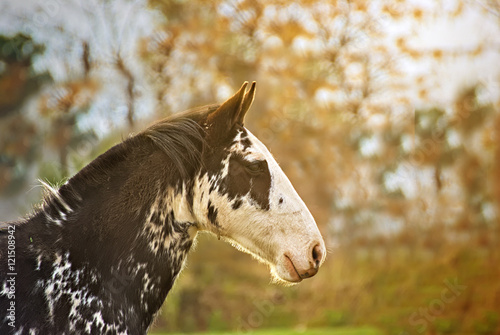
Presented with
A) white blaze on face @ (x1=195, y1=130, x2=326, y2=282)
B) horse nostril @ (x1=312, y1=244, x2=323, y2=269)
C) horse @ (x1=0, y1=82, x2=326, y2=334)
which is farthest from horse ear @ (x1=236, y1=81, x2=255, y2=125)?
horse nostril @ (x1=312, y1=244, x2=323, y2=269)

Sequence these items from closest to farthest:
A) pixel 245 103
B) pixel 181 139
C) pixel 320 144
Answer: pixel 181 139 → pixel 245 103 → pixel 320 144

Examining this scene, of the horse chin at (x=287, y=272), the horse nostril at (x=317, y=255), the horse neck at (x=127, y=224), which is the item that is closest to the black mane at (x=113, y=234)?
the horse neck at (x=127, y=224)

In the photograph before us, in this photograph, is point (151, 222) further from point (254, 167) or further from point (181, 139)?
point (254, 167)

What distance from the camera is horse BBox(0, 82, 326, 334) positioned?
2457 millimetres

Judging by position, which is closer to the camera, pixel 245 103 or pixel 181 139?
pixel 181 139

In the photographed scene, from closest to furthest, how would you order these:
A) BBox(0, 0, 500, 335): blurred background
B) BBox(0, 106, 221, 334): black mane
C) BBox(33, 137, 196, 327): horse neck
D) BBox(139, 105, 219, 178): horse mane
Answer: BBox(0, 106, 221, 334): black mane → BBox(33, 137, 196, 327): horse neck → BBox(139, 105, 219, 178): horse mane → BBox(0, 0, 500, 335): blurred background

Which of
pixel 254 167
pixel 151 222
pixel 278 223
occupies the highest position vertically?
pixel 254 167

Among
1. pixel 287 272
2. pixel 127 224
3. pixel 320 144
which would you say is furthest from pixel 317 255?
pixel 320 144

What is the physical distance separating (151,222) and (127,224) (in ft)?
0.41

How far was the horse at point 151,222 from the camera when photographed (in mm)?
2457

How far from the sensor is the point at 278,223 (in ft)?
9.05

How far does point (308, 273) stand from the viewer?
2.75m

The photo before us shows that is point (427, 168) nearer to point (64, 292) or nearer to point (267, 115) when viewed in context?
point (267, 115)

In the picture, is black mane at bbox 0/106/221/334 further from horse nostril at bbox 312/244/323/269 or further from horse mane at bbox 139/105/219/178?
horse nostril at bbox 312/244/323/269
